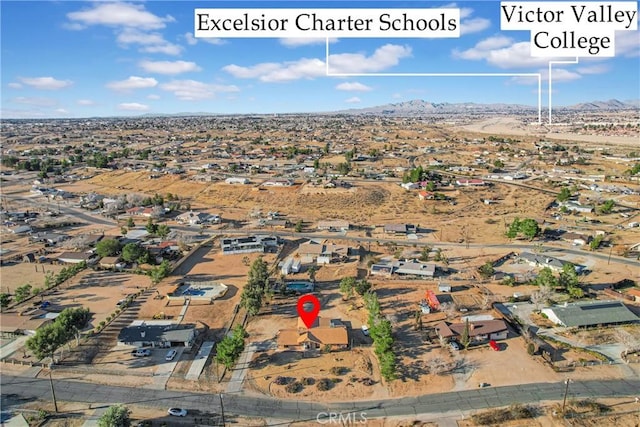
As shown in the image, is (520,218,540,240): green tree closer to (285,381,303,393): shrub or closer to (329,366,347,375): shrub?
(329,366,347,375): shrub

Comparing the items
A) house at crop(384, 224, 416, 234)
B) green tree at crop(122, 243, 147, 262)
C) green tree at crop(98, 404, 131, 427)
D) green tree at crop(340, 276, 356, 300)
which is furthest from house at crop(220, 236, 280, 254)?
green tree at crop(98, 404, 131, 427)

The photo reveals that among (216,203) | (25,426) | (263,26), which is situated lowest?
(25,426)

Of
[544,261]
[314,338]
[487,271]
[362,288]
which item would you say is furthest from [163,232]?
[544,261]

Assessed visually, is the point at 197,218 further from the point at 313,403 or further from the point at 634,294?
the point at 634,294

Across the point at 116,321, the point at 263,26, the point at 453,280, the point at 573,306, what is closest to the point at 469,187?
the point at 453,280

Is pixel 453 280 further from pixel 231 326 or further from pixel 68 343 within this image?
pixel 68 343

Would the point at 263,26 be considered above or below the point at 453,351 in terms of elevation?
above

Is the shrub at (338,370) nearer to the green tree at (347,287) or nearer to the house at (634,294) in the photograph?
the green tree at (347,287)

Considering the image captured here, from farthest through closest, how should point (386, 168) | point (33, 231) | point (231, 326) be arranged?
point (386, 168)
point (33, 231)
point (231, 326)
